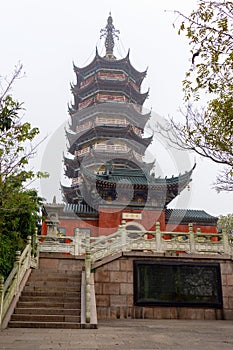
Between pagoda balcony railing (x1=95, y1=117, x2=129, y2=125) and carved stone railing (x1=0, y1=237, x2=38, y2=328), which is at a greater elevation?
pagoda balcony railing (x1=95, y1=117, x2=129, y2=125)

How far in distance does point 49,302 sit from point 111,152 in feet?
53.8

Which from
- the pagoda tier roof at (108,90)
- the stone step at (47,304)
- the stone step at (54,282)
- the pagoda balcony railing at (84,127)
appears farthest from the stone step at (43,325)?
the pagoda tier roof at (108,90)

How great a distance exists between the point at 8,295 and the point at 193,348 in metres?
4.70

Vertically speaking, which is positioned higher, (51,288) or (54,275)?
(54,275)

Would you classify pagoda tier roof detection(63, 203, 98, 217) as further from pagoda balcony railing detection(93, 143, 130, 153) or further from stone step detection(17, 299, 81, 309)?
stone step detection(17, 299, 81, 309)

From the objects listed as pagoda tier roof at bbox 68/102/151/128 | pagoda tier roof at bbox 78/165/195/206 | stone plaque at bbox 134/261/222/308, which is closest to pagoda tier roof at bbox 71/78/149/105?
pagoda tier roof at bbox 68/102/151/128

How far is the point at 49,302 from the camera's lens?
8734 millimetres

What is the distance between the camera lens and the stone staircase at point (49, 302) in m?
7.59

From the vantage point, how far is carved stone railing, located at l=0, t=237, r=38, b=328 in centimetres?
764

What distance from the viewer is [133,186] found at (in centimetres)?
1989

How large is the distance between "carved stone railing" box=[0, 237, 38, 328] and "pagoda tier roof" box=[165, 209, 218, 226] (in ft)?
36.5

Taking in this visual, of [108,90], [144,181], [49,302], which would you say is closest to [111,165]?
[144,181]

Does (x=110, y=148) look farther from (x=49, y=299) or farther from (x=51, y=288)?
(x=49, y=299)

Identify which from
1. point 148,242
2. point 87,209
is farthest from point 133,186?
point 148,242
